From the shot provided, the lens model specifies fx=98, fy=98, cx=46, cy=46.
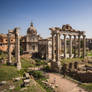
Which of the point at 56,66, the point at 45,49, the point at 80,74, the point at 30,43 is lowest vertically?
the point at 80,74

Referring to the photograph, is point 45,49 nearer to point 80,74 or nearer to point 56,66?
point 56,66

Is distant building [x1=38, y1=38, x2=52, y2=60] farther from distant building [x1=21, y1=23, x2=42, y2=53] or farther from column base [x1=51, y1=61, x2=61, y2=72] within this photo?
column base [x1=51, y1=61, x2=61, y2=72]

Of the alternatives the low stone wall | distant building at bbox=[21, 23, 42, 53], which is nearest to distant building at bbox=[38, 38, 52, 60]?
distant building at bbox=[21, 23, 42, 53]

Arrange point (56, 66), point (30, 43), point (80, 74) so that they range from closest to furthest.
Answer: point (80, 74) → point (56, 66) → point (30, 43)

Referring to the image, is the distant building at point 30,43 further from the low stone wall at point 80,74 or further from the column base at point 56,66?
the low stone wall at point 80,74

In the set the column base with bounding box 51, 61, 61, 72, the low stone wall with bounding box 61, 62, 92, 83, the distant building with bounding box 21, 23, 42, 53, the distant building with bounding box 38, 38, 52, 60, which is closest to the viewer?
the low stone wall with bounding box 61, 62, 92, 83

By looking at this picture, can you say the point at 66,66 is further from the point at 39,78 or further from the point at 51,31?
the point at 51,31

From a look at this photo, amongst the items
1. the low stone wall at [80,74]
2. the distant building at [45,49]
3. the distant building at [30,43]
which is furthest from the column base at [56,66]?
the distant building at [30,43]

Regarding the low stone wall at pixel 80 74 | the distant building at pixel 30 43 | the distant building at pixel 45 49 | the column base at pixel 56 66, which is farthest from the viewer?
the distant building at pixel 30 43

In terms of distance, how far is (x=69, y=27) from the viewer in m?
24.1

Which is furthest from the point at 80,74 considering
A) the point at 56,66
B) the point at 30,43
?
the point at 30,43

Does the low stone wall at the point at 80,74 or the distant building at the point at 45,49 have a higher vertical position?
the distant building at the point at 45,49

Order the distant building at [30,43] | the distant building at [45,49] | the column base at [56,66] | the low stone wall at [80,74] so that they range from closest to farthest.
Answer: the low stone wall at [80,74] → the column base at [56,66] → the distant building at [45,49] → the distant building at [30,43]

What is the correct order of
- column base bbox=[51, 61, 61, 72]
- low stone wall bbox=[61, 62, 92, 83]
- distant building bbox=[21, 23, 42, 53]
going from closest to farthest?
low stone wall bbox=[61, 62, 92, 83]
column base bbox=[51, 61, 61, 72]
distant building bbox=[21, 23, 42, 53]
